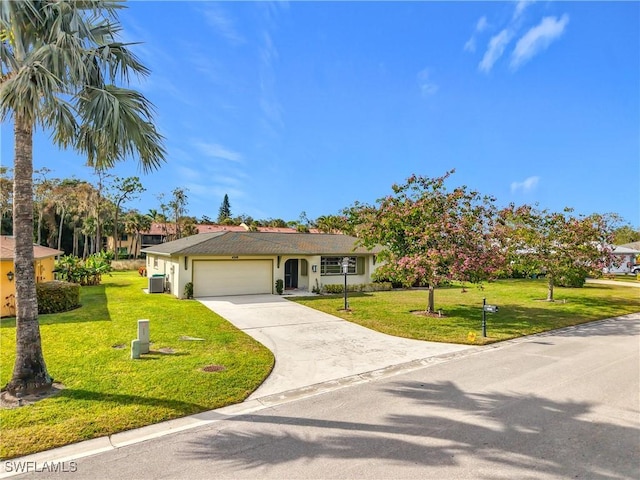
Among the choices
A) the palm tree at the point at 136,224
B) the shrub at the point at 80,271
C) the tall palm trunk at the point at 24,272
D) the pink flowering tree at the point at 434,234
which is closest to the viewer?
the tall palm trunk at the point at 24,272

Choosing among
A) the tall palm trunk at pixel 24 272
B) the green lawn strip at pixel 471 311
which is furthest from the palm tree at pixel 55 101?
the green lawn strip at pixel 471 311

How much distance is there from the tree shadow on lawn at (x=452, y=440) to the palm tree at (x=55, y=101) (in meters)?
4.03

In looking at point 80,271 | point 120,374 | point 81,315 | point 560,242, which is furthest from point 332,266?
point 120,374

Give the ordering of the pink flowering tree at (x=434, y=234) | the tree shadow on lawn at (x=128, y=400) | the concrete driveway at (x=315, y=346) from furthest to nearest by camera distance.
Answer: the pink flowering tree at (x=434, y=234) < the concrete driveway at (x=315, y=346) < the tree shadow on lawn at (x=128, y=400)

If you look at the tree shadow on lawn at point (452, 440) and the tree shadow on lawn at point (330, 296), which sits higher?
the tree shadow on lawn at point (330, 296)

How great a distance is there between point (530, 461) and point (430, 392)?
2.29 meters

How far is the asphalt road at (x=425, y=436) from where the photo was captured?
4.41 m

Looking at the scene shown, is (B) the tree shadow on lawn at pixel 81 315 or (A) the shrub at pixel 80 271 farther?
(A) the shrub at pixel 80 271

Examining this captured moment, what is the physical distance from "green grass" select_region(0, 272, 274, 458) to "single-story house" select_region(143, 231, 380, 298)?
200 inches

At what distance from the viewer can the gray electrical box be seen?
19344 mm

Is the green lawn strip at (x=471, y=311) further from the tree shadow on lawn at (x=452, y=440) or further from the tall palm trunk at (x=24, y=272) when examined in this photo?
the tall palm trunk at (x=24, y=272)

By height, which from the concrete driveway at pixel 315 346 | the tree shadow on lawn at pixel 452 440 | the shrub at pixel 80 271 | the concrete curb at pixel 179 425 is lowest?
the tree shadow on lawn at pixel 452 440

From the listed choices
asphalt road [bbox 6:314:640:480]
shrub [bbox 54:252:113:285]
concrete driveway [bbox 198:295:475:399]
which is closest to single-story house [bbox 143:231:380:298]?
shrub [bbox 54:252:113:285]

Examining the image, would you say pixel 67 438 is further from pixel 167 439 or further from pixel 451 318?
pixel 451 318
